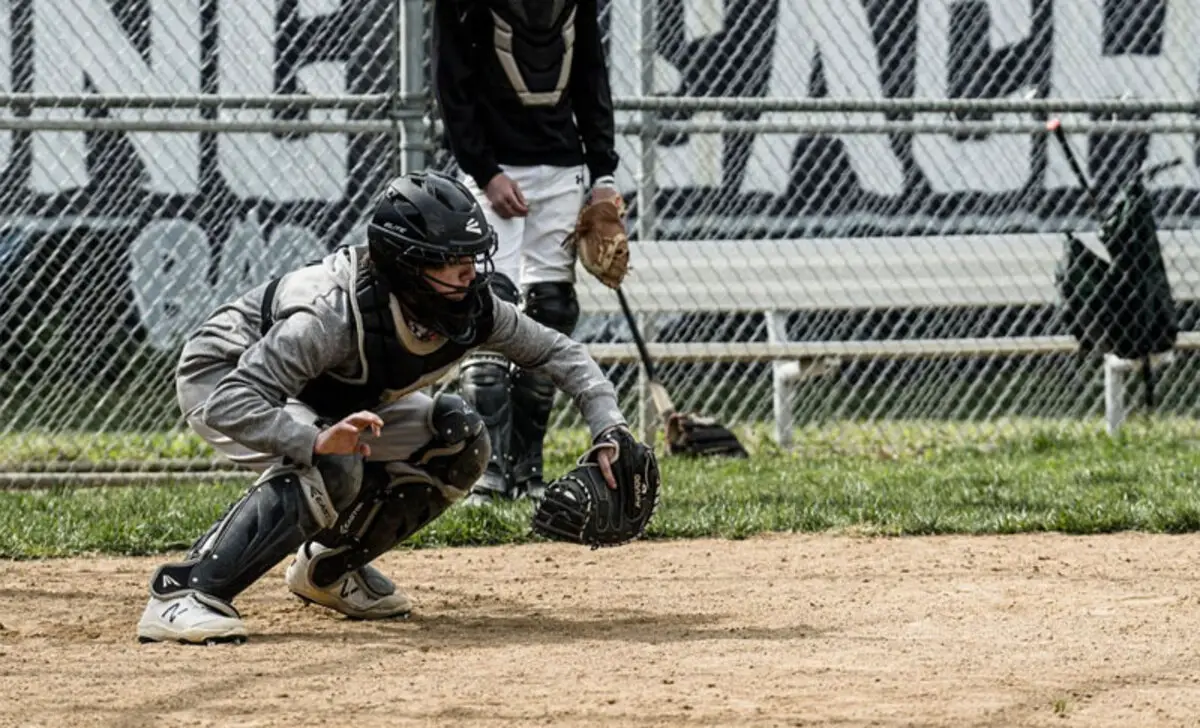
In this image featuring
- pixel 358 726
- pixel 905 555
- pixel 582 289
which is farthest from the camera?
pixel 582 289

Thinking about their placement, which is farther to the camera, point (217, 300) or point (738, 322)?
point (738, 322)

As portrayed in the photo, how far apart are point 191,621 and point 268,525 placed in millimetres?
281

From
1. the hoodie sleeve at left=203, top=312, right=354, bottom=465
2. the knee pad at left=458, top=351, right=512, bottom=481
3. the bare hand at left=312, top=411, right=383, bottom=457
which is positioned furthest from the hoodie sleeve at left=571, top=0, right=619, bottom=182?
the bare hand at left=312, top=411, right=383, bottom=457

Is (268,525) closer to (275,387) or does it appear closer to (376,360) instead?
(275,387)

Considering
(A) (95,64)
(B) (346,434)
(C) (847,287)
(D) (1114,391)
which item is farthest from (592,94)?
(D) (1114,391)

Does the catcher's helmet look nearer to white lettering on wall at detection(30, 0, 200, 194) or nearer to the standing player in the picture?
the standing player

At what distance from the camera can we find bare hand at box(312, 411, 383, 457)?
13.7 feet

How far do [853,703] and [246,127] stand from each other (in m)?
4.93

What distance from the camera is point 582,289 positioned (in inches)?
353

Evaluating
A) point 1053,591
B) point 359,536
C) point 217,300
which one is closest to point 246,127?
point 217,300

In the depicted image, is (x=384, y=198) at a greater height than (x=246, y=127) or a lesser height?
greater

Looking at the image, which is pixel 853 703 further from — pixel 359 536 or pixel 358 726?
pixel 359 536

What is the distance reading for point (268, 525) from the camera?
172 inches

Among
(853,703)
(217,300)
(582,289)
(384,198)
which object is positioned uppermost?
(384,198)
